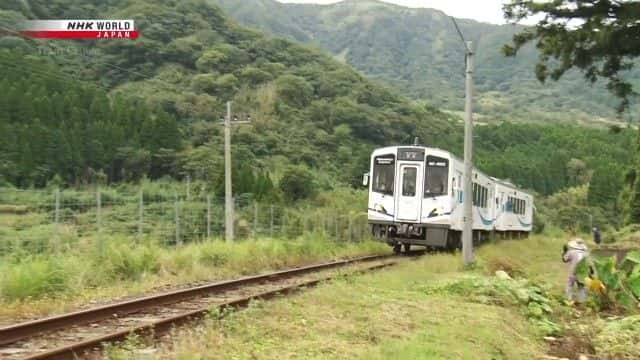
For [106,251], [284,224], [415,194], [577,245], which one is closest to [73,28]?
[284,224]

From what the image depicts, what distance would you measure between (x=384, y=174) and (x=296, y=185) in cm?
2315

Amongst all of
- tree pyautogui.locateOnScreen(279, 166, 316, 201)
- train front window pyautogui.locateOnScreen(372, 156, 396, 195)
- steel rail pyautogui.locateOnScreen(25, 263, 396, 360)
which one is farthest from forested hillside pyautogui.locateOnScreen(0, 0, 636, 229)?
steel rail pyautogui.locateOnScreen(25, 263, 396, 360)

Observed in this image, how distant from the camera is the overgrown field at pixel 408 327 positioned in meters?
7.15

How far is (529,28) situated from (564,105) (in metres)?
144

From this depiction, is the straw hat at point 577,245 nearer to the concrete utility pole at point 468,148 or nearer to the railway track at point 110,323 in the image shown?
the concrete utility pole at point 468,148

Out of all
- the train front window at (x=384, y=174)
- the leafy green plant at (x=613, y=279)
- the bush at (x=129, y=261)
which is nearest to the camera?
the leafy green plant at (x=613, y=279)

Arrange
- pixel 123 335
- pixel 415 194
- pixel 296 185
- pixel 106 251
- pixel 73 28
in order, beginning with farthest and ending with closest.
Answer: pixel 73 28, pixel 296 185, pixel 415 194, pixel 106 251, pixel 123 335

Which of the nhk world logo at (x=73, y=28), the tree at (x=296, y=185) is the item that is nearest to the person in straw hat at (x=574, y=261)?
the tree at (x=296, y=185)

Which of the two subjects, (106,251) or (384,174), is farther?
(384,174)

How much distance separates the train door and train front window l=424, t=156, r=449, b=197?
22 centimetres

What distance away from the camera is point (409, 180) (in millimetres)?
22094

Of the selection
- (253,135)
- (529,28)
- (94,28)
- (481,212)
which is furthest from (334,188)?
(529,28)

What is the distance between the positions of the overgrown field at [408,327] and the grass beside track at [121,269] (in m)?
3.45

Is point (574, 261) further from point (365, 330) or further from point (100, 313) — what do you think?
point (100, 313)
